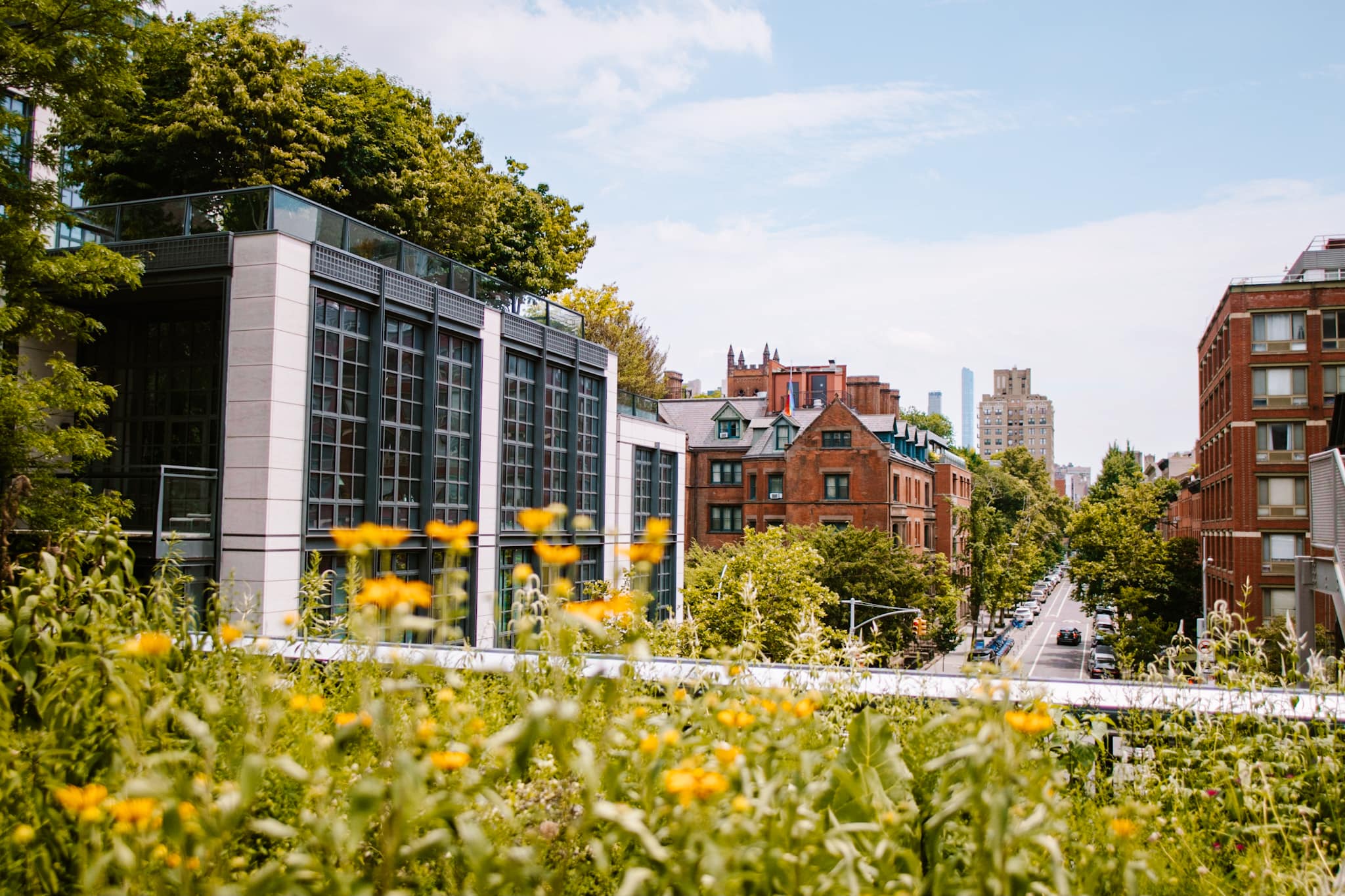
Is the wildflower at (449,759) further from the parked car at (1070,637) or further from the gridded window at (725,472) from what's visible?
the parked car at (1070,637)

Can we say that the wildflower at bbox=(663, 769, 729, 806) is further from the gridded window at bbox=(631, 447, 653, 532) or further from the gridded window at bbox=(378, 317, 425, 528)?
the gridded window at bbox=(631, 447, 653, 532)

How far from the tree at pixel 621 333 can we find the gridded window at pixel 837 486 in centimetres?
1242

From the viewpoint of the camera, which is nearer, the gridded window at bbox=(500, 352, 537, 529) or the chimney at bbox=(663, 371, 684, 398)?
the gridded window at bbox=(500, 352, 537, 529)

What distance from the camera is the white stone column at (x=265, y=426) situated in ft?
51.0

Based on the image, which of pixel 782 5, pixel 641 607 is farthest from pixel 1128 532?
pixel 641 607

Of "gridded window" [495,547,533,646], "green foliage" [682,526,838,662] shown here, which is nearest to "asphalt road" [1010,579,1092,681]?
"green foliage" [682,526,838,662]

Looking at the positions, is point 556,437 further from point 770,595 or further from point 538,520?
point 538,520

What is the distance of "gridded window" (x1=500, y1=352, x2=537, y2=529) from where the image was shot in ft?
75.8

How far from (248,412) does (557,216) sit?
2284cm

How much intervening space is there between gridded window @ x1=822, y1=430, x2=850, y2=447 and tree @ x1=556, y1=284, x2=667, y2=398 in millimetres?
11297

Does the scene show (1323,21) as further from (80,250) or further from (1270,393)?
(1270,393)

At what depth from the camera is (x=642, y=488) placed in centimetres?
3225

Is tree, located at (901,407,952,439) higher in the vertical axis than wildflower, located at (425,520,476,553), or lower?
higher

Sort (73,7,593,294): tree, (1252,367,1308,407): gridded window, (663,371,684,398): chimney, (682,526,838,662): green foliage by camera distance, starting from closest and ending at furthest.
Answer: (73,7,593,294): tree
(682,526,838,662): green foliage
(1252,367,1308,407): gridded window
(663,371,684,398): chimney
